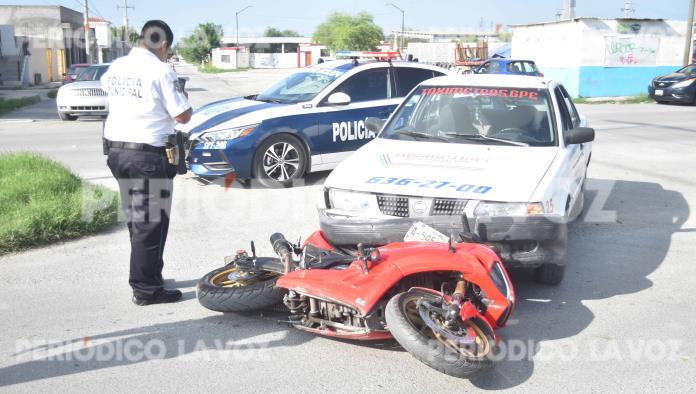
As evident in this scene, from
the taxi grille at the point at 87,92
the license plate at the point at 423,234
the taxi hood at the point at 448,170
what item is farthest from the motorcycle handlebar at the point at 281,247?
the taxi grille at the point at 87,92

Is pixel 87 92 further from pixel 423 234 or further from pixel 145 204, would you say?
pixel 423 234

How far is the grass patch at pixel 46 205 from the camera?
6.40 meters

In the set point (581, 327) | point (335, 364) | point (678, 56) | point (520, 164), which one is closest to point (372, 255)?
point (335, 364)

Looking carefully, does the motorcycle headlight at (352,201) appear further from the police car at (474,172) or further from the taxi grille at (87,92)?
the taxi grille at (87,92)

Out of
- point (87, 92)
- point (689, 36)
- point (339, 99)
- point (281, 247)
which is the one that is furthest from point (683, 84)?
point (281, 247)

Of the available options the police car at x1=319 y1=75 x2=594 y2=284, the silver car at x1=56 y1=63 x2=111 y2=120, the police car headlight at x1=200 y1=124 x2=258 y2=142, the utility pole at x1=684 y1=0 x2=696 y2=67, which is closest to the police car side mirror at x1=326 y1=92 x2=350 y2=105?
the police car headlight at x1=200 y1=124 x2=258 y2=142

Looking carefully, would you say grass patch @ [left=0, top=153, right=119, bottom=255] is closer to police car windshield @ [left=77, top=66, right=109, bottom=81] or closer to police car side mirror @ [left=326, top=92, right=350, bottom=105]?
police car side mirror @ [left=326, top=92, right=350, bottom=105]

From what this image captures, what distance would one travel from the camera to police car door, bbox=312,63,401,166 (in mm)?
9109

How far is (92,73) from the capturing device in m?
19.7

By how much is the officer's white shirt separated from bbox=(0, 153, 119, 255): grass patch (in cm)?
221

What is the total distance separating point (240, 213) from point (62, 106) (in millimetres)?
11809

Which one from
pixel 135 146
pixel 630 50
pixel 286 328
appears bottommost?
pixel 286 328

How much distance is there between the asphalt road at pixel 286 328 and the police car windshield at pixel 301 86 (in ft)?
7.02

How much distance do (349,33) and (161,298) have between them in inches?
3400
